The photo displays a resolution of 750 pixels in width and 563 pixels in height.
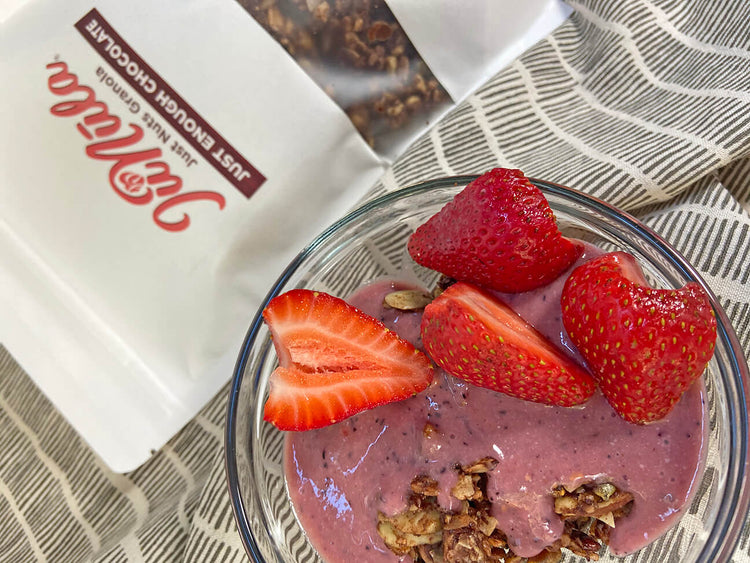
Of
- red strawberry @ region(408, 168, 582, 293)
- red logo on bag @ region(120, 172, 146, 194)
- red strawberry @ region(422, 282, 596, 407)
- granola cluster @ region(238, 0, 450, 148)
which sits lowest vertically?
red strawberry @ region(422, 282, 596, 407)

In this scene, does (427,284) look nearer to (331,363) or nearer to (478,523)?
(331,363)

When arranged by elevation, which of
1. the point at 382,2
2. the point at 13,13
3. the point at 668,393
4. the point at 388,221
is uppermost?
the point at 13,13

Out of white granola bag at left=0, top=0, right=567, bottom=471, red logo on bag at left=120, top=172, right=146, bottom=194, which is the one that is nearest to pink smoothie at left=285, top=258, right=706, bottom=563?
white granola bag at left=0, top=0, right=567, bottom=471

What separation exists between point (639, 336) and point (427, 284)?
0.30m

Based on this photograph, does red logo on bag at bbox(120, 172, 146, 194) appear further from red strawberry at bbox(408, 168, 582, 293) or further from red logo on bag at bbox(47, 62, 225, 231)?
red strawberry at bbox(408, 168, 582, 293)

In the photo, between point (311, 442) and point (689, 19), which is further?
point (689, 19)

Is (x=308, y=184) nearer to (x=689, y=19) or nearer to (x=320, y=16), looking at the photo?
(x=320, y=16)

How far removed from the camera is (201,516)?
35.7 inches

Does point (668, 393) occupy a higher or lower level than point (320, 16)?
lower

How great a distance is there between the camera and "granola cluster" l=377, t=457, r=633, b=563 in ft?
1.98

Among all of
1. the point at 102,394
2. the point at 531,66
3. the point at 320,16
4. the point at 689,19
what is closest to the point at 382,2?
the point at 320,16

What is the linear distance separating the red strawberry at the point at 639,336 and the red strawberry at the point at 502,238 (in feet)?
0.16

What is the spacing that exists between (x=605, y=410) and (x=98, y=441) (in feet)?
2.58

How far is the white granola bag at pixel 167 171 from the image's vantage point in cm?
97
